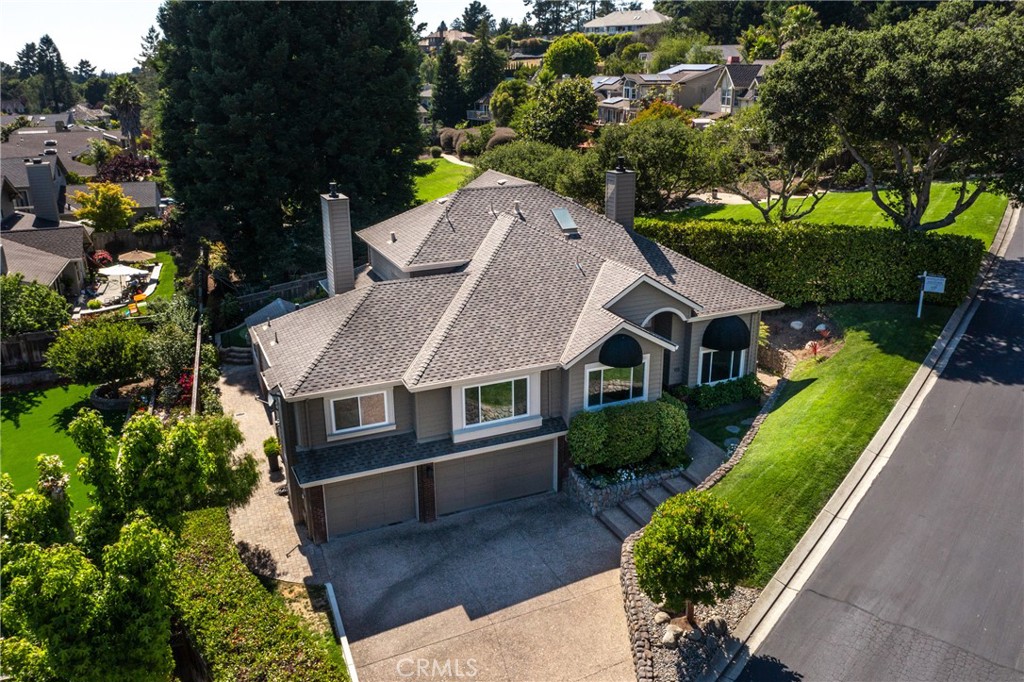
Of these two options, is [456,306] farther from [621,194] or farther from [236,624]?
[236,624]

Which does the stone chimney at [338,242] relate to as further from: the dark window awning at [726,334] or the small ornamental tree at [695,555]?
the small ornamental tree at [695,555]

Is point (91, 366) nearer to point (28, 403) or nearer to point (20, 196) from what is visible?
point (28, 403)

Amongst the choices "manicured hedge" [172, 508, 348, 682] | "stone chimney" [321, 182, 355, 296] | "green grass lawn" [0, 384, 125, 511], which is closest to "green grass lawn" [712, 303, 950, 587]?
"manicured hedge" [172, 508, 348, 682]

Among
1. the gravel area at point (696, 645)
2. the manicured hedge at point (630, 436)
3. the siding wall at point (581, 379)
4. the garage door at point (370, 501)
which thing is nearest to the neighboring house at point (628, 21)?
the siding wall at point (581, 379)

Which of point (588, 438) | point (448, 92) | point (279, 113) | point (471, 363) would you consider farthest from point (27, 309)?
point (448, 92)

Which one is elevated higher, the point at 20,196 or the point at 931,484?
the point at 20,196

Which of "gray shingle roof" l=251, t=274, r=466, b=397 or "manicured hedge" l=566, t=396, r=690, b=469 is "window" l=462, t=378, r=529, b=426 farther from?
"gray shingle roof" l=251, t=274, r=466, b=397

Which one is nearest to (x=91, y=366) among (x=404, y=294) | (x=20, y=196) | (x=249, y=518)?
(x=249, y=518)
